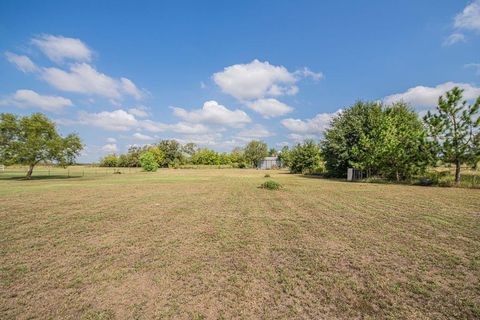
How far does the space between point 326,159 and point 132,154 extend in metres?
78.4

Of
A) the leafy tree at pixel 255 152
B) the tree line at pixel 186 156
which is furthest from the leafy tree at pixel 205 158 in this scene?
the leafy tree at pixel 255 152

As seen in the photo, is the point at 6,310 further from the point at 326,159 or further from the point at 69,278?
the point at 326,159

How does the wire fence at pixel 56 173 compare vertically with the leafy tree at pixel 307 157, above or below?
below

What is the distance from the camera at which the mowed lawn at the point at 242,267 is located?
3.22m

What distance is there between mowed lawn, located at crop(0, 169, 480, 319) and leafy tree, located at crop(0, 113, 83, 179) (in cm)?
2538

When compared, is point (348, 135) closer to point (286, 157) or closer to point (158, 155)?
point (286, 157)

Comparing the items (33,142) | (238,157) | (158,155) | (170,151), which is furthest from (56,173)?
(238,157)

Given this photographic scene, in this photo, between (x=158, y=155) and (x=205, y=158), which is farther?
(x=205, y=158)

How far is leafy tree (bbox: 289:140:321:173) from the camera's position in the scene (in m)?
42.5

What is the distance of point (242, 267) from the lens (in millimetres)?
4500

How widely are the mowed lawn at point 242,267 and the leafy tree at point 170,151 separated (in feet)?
253

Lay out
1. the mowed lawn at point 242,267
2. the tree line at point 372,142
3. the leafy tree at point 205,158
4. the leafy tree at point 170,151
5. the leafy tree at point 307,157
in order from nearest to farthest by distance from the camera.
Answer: the mowed lawn at point 242,267
the tree line at point 372,142
the leafy tree at point 307,157
the leafy tree at point 170,151
the leafy tree at point 205,158

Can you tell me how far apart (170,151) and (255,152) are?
109ft

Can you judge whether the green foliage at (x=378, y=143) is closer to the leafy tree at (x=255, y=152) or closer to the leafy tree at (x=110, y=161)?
the leafy tree at (x=255, y=152)
